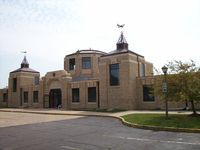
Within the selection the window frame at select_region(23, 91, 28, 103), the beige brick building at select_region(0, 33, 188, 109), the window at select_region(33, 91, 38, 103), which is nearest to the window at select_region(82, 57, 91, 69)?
the beige brick building at select_region(0, 33, 188, 109)

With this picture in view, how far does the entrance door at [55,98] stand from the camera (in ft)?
136

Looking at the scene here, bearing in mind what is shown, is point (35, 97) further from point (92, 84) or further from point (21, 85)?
point (92, 84)

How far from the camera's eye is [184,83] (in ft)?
62.1

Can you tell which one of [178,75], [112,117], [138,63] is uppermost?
[138,63]

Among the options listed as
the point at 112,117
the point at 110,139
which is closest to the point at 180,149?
the point at 110,139

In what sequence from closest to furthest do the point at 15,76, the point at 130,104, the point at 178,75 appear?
the point at 178,75 < the point at 130,104 < the point at 15,76

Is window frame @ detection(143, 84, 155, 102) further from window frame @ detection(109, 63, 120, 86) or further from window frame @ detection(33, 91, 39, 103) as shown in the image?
window frame @ detection(33, 91, 39, 103)

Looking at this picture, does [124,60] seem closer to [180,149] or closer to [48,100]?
[48,100]

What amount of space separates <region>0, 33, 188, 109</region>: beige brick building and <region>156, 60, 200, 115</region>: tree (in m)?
2.87

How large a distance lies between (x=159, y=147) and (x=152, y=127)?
5121 mm

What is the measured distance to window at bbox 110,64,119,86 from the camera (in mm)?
32594

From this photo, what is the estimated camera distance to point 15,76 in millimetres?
51156

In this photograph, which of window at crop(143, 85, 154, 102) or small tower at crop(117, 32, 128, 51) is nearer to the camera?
window at crop(143, 85, 154, 102)

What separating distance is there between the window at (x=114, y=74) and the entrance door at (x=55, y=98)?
1130 cm
